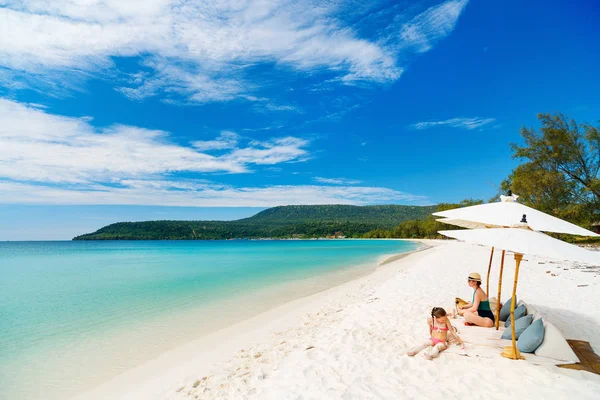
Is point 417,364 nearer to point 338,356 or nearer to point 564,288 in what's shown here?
point 338,356

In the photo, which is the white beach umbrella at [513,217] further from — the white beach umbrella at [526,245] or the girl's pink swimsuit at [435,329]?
the girl's pink swimsuit at [435,329]

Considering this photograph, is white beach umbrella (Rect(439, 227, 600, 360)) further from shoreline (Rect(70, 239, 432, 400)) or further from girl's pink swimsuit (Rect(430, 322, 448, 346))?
shoreline (Rect(70, 239, 432, 400))

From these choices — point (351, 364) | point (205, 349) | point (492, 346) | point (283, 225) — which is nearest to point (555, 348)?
point (492, 346)

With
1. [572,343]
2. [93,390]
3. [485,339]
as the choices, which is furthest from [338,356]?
[93,390]

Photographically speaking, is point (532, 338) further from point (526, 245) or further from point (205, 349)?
point (205, 349)

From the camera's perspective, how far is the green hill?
464ft

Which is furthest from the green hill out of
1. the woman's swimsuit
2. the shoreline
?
the woman's swimsuit

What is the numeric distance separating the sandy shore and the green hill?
421 feet

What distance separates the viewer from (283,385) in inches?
173

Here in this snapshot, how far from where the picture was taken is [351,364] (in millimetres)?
4965

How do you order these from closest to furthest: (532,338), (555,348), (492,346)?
(555,348) < (532,338) < (492,346)

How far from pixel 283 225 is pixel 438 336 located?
157508 mm

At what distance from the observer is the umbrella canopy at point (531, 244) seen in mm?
4059

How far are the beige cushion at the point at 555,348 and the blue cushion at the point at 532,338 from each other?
6cm
